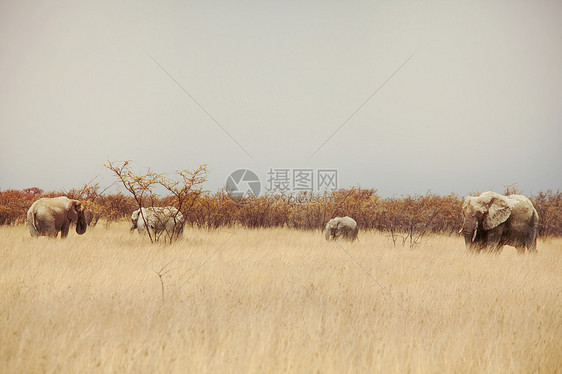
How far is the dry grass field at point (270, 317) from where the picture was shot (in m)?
2.71

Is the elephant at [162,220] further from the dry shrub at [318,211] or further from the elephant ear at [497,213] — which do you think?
the elephant ear at [497,213]

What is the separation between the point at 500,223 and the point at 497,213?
0.87 ft

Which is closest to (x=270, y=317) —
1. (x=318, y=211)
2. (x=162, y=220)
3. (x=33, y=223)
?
(x=162, y=220)

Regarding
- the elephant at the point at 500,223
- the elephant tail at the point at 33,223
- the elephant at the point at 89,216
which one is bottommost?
the elephant at the point at 89,216

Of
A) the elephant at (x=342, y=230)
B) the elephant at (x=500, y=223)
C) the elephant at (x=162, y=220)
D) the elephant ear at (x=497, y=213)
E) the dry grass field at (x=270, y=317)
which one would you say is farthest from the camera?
the elephant at (x=342, y=230)

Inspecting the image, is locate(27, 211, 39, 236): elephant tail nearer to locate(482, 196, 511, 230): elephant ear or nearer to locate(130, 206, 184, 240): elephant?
locate(130, 206, 184, 240): elephant

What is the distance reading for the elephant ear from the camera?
863 cm

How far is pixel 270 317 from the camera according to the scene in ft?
11.8

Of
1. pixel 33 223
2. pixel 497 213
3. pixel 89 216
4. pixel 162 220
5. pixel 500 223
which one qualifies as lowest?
pixel 89 216

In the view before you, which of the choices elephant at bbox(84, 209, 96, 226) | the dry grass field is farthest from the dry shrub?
the dry grass field

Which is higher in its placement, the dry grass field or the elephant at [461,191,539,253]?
the elephant at [461,191,539,253]

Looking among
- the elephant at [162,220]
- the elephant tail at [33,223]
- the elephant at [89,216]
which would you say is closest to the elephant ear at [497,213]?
the elephant at [162,220]

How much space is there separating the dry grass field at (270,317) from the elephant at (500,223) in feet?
7.29

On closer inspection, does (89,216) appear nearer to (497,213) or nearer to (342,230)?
(342,230)
